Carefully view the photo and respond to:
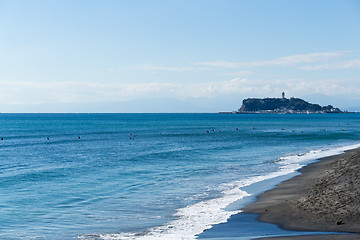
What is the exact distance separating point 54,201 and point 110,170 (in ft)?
38.8

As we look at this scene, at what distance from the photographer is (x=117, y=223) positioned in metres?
17.4

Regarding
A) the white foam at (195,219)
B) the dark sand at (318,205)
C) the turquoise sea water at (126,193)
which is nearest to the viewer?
the dark sand at (318,205)

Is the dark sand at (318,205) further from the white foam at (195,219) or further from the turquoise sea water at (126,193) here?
the turquoise sea water at (126,193)

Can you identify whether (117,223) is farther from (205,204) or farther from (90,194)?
(90,194)

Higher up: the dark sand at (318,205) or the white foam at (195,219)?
the dark sand at (318,205)

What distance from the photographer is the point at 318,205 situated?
17.5 meters

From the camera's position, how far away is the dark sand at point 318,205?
49.5 ft

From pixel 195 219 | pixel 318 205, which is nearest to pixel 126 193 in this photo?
pixel 195 219

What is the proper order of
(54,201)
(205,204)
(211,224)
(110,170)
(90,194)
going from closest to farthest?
(211,224) → (205,204) → (54,201) → (90,194) → (110,170)

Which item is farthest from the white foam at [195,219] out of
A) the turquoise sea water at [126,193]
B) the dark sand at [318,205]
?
the dark sand at [318,205]

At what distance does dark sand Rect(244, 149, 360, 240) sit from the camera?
49.5 feet

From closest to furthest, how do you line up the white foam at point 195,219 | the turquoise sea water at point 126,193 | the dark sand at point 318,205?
the dark sand at point 318,205 < the white foam at point 195,219 < the turquoise sea water at point 126,193

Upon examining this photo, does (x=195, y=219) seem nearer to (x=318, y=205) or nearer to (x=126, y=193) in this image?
(x=318, y=205)

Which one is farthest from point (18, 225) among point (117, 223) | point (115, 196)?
point (115, 196)
